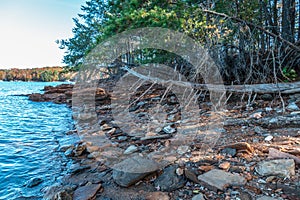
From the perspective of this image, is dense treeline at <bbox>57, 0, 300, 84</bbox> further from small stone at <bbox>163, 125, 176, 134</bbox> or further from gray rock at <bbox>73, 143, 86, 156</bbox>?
gray rock at <bbox>73, 143, 86, 156</bbox>

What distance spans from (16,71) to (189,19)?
77995 mm

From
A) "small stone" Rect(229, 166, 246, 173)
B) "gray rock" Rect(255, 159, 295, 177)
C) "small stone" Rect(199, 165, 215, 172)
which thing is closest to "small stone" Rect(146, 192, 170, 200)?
"small stone" Rect(199, 165, 215, 172)

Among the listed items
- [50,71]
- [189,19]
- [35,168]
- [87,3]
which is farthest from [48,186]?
[50,71]

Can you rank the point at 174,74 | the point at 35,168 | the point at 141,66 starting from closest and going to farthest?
the point at 35,168 < the point at 174,74 < the point at 141,66

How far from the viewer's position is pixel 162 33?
490 centimetres

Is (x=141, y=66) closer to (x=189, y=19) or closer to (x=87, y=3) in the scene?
(x=189, y=19)

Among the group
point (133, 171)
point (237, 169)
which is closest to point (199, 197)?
point (237, 169)

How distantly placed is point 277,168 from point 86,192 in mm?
2058

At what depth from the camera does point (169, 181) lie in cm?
201

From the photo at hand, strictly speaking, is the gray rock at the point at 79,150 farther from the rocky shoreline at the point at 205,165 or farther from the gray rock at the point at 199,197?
the gray rock at the point at 199,197

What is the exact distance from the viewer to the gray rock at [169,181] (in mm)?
1932

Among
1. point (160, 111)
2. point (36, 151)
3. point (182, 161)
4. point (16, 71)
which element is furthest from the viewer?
point (16, 71)

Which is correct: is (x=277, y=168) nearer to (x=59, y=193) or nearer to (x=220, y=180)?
(x=220, y=180)

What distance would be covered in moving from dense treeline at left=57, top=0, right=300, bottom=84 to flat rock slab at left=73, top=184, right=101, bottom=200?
325 cm
